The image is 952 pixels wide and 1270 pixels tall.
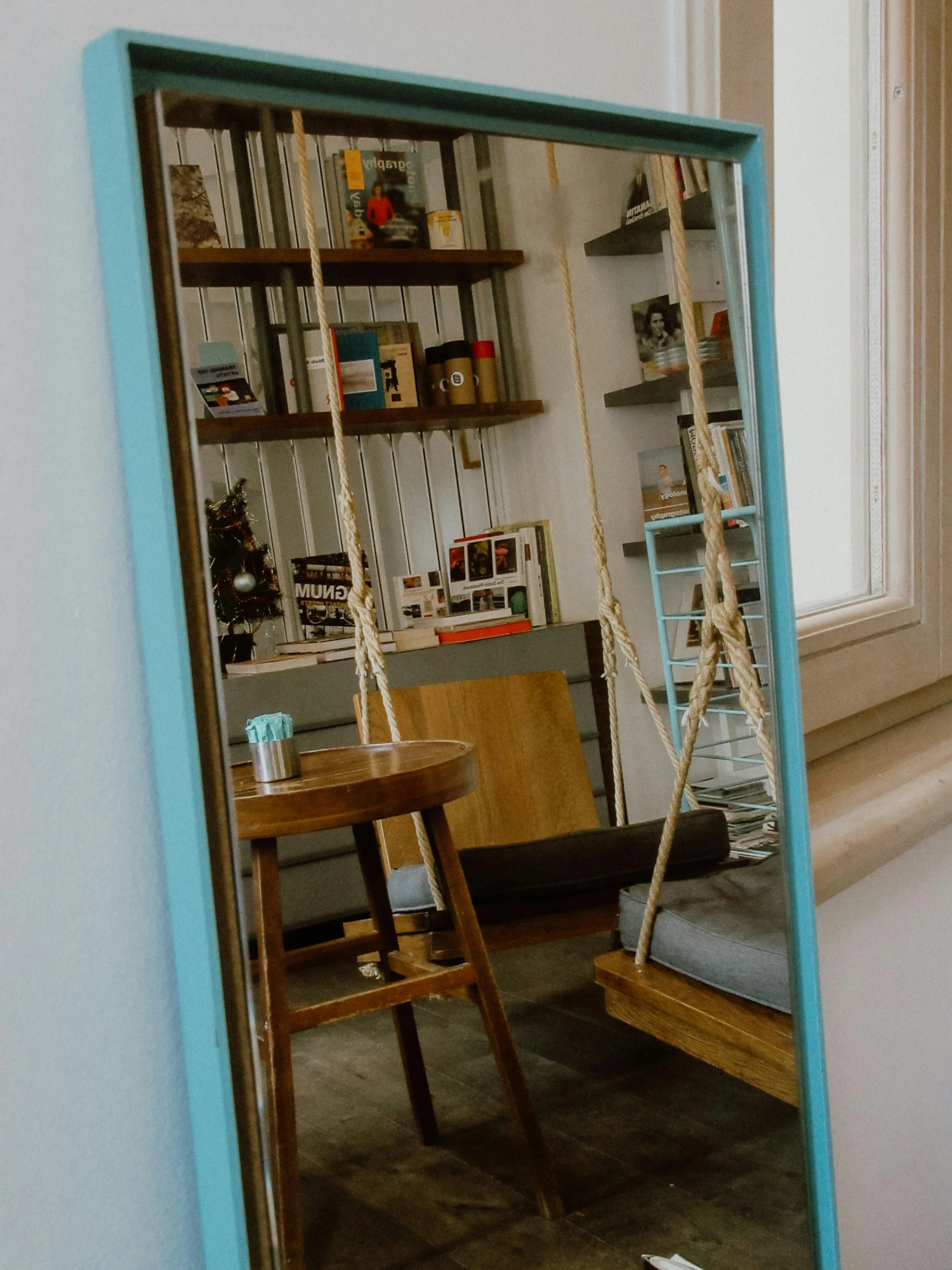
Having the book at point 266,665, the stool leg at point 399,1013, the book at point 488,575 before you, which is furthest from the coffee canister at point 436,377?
the stool leg at point 399,1013

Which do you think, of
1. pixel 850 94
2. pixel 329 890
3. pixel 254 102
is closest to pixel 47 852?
pixel 329 890

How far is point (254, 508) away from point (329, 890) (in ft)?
0.88

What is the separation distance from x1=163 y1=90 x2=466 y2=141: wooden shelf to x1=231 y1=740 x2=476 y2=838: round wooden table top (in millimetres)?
429

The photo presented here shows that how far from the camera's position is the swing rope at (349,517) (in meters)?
0.74

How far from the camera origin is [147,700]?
0.70m

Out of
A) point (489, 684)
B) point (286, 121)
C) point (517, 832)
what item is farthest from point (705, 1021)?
point (286, 121)

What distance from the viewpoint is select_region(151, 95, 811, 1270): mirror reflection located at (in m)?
0.72

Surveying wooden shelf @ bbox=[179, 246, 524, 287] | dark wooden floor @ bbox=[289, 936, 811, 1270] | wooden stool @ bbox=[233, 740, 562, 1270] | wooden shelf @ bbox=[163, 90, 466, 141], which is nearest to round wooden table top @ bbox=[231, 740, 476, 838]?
wooden stool @ bbox=[233, 740, 562, 1270]

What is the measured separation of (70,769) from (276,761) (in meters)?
0.13

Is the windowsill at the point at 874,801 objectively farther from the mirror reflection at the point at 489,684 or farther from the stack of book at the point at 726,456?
the stack of book at the point at 726,456

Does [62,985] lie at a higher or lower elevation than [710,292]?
lower

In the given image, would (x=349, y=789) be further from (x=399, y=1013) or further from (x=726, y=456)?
(x=726, y=456)

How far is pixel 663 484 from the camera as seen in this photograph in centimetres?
97

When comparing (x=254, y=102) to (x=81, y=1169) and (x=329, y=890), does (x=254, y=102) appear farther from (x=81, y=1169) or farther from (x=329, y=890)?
(x=81, y=1169)
